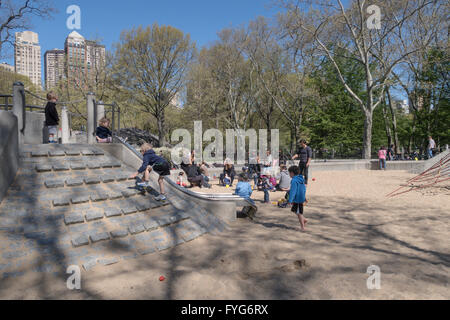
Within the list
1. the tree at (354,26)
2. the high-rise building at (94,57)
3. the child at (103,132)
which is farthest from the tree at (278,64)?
the child at (103,132)

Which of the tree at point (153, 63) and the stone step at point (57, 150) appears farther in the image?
the tree at point (153, 63)

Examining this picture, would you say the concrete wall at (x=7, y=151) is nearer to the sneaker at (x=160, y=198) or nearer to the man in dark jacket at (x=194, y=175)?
the sneaker at (x=160, y=198)

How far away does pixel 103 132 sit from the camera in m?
8.94

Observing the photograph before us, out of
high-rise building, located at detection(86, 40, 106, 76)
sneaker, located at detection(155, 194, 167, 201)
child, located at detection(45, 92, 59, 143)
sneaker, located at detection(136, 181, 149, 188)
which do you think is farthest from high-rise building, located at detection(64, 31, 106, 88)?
sneaker, located at detection(155, 194, 167, 201)

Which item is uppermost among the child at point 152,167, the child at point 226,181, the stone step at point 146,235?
the child at point 152,167

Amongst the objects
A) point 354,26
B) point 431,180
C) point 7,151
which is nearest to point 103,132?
point 7,151

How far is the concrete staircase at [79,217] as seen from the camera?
4.29m

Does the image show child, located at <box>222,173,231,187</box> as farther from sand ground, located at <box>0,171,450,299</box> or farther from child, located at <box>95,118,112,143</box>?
sand ground, located at <box>0,171,450,299</box>

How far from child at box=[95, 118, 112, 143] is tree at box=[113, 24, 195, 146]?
20616mm

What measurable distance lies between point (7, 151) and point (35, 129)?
487 cm

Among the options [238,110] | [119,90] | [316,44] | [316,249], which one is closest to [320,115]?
[238,110]

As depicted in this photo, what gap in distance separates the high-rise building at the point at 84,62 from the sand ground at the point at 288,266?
28890mm

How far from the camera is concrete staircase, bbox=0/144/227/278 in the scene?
4.29 metres
